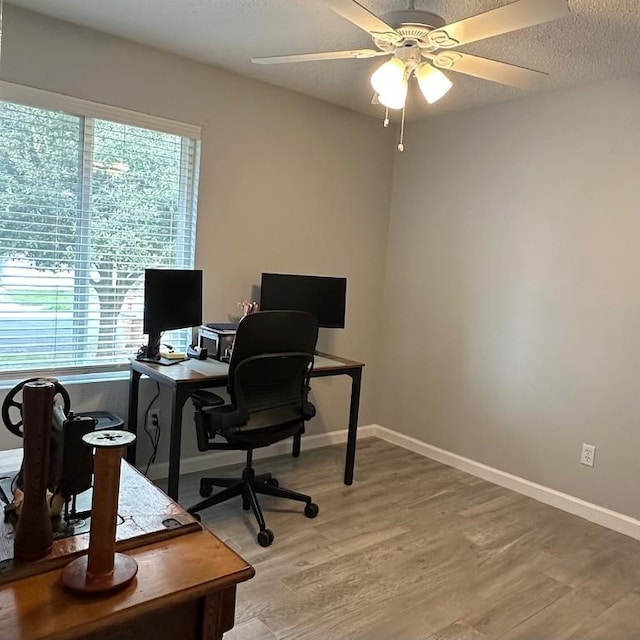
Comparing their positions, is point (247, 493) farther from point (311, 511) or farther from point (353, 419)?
point (353, 419)

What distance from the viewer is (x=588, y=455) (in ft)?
10.9

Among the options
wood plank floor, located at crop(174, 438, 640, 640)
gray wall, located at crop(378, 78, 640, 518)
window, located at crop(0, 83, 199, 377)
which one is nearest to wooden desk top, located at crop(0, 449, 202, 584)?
wood plank floor, located at crop(174, 438, 640, 640)

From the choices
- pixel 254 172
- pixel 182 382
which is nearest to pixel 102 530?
pixel 182 382

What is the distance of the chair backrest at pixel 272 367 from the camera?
2.72 meters

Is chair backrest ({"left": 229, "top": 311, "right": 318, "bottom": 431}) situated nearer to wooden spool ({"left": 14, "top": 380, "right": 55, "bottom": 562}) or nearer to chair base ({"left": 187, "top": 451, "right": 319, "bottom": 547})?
chair base ({"left": 187, "top": 451, "right": 319, "bottom": 547})

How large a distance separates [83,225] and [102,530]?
242 centimetres

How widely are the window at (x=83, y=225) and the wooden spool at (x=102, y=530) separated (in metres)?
2.24

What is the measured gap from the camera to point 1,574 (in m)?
1.01

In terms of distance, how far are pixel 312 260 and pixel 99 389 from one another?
1659 millimetres

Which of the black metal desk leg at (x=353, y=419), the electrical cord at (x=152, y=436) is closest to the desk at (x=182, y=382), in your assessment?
the black metal desk leg at (x=353, y=419)

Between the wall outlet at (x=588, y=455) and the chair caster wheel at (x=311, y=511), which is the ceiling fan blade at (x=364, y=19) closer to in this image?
the chair caster wheel at (x=311, y=511)

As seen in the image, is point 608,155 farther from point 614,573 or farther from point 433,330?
point 614,573

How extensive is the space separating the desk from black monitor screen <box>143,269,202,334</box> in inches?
8.9

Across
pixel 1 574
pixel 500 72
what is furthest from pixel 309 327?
pixel 1 574
